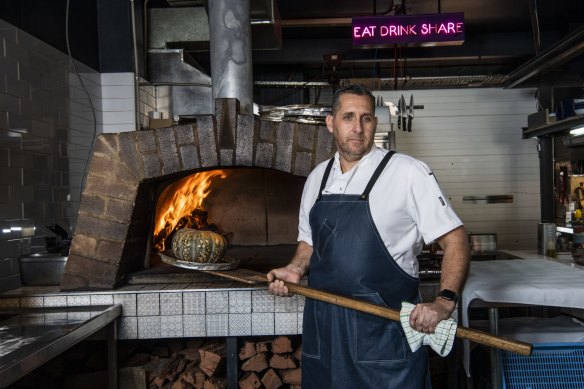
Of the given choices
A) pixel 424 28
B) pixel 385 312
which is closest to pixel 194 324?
pixel 385 312

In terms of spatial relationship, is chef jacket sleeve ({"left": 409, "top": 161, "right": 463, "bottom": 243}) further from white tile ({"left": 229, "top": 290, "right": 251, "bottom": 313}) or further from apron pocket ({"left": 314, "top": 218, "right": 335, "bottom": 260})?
white tile ({"left": 229, "top": 290, "right": 251, "bottom": 313})

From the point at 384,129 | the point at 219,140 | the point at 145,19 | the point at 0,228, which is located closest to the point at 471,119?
the point at 384,129

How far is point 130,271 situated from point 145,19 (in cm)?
285

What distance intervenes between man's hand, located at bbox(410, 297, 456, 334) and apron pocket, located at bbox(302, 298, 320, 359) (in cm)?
52

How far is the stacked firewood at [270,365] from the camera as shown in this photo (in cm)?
298

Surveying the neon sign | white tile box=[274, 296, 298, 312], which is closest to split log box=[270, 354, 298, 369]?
white tile box=[274, 296, 298, 312]

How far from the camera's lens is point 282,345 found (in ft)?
9.87

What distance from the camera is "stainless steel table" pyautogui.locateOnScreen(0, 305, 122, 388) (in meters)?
1.95

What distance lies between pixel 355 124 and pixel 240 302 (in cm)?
127

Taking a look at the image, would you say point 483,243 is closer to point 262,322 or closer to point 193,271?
point 262,322

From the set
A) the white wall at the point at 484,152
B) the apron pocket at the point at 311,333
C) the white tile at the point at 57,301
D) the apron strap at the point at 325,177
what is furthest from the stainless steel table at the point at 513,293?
the white wall at the point at 484,152

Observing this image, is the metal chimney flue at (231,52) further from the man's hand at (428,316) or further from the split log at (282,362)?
the man's hand at (428,316)

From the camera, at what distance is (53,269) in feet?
10.2

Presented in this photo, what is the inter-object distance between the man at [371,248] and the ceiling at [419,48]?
4.56 m
